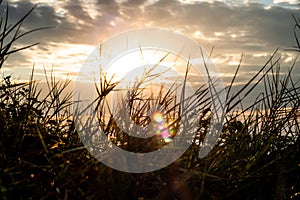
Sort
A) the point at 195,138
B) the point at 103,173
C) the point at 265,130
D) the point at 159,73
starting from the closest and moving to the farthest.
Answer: the point at 103,173 → the point at 195,138 → the point at 265,130 → the point at 159,73

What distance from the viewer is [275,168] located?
8.77 ft

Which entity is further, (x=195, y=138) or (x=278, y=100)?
(x=278, y=100)

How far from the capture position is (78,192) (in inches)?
79.5

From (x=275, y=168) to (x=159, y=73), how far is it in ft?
3.89

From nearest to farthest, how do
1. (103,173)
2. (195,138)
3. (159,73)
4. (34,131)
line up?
(103,173)
(34,131)
(195,138)
(159,73)

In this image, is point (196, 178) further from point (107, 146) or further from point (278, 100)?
point (278, 100)

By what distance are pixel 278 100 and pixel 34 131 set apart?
6.22ft

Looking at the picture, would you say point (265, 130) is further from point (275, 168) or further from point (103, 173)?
point (103, 173)

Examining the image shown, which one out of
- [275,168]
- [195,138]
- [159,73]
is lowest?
[275,168]

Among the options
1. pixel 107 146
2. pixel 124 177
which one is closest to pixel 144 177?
pixel 124 177

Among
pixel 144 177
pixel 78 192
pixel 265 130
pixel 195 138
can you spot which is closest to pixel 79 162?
pixel 78 192

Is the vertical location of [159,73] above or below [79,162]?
above

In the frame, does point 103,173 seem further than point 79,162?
No

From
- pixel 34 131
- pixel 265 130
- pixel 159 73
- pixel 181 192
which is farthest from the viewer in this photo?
pixel 159 73
